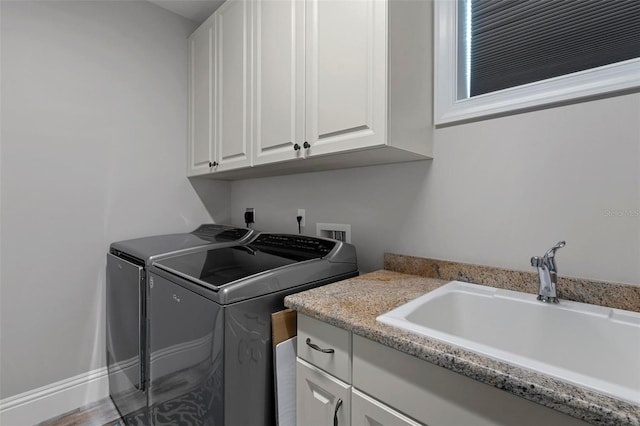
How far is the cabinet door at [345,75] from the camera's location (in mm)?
1090

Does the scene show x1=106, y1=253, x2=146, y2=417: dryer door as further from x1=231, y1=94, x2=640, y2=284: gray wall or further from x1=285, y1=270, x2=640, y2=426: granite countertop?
x1=231, y1=94, x2=640, y2=284: gray wall

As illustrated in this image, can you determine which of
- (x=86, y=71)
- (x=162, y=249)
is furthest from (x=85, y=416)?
(x=86, y=71)

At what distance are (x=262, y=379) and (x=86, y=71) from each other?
2.09m

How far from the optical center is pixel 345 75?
1.18 m

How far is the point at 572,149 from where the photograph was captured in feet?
3.36

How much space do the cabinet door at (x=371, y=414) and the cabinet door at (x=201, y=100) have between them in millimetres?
1682

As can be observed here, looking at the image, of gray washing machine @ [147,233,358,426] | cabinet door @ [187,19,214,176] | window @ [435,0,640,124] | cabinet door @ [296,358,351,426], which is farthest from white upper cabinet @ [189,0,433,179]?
cabinet door @ [296,358,351,426]

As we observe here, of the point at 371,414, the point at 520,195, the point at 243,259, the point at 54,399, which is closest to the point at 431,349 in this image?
the point at 371,414

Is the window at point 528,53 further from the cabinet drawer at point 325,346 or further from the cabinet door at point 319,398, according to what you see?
the cabinet door at point 319,398

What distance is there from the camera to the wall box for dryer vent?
168 centimetres

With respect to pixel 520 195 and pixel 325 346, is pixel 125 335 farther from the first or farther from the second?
pixel 520 195

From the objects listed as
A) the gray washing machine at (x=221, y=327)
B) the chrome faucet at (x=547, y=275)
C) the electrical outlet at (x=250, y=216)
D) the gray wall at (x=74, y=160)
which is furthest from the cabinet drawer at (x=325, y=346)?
the gray wall at (x=74, y=160)

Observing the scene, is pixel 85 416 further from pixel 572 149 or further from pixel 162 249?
pixel 572 149

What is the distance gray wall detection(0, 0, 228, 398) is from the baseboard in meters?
0.05
